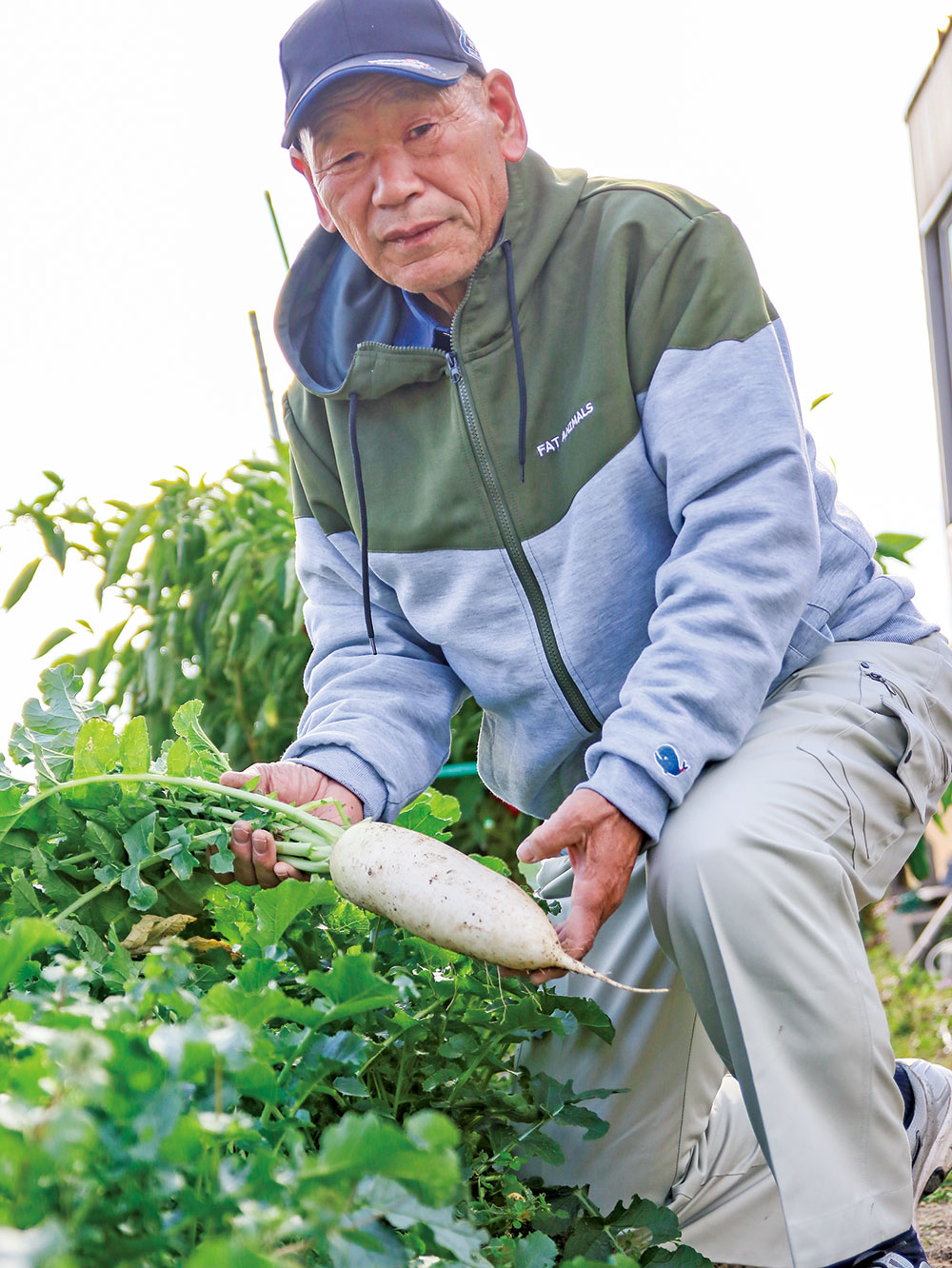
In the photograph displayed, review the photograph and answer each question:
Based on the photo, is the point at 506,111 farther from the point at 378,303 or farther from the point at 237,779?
the point at 237,779

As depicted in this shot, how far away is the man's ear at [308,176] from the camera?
1.82 meters

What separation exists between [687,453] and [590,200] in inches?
18.1

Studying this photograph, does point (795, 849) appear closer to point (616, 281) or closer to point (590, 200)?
point (616, 281)

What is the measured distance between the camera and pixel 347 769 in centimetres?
175

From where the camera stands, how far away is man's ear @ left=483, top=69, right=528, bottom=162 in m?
1.79

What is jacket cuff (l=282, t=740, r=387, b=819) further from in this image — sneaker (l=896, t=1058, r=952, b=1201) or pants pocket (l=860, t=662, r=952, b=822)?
sneaker (l=896, t=1058, r=952, b=1201)

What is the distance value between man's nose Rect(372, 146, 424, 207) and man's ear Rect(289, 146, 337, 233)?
0.15 meters

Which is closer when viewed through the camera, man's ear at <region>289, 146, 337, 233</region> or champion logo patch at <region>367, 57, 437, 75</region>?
champion logo patch at <region>367, 57, 437, 75</region>

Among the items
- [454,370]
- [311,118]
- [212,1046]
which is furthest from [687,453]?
[212,1046]

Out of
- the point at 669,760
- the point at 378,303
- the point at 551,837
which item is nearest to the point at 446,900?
the point at 551,837

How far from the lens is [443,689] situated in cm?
202

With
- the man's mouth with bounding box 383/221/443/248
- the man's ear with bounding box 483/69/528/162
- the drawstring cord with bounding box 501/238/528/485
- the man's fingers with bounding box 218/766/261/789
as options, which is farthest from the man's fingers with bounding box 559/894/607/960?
the man's ear with bounding box 483/69/528/162

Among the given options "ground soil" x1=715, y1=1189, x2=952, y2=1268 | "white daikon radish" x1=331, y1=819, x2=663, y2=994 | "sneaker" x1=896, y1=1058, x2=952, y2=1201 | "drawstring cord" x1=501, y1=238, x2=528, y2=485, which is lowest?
"ground soil" x1=715, y1=1189, x2=952, y2=1268

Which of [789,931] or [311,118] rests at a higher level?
[311,118]
